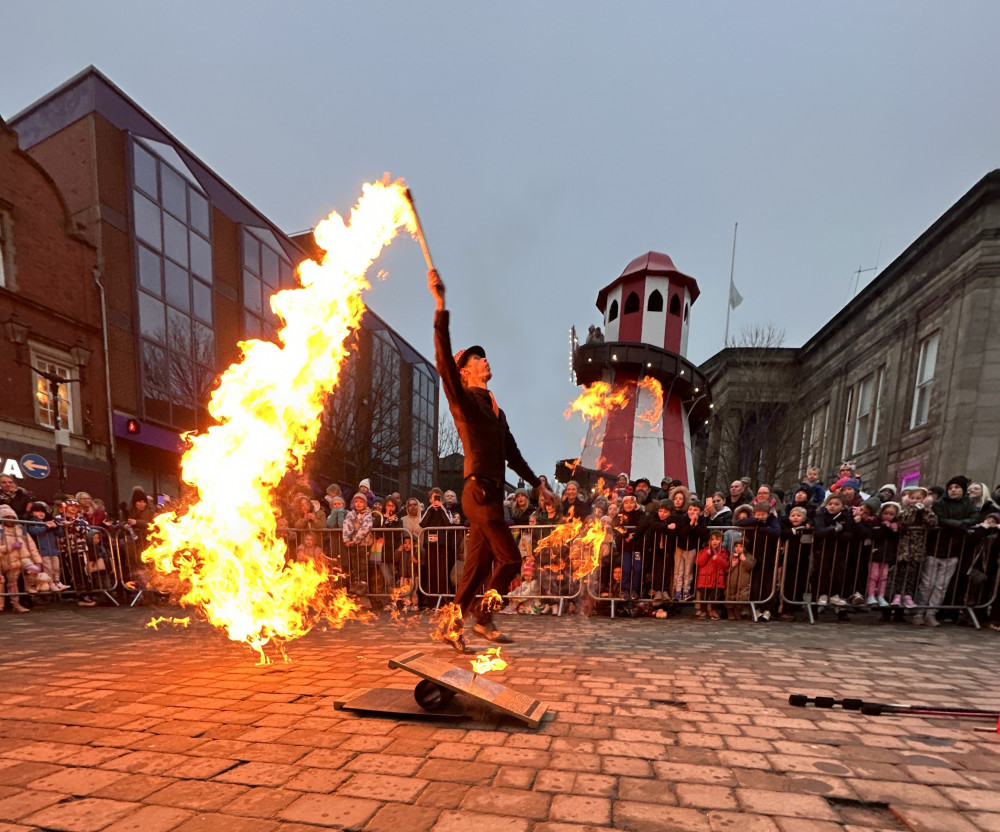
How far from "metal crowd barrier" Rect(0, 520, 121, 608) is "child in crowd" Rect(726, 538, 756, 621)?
10.4 metres

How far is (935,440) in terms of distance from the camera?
1619cm

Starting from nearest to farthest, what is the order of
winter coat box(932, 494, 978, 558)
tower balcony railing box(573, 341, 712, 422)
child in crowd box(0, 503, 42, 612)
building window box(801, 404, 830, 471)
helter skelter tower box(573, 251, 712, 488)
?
winter coat box(932, 494, 978, 558) → child in crowd box(0, 503, 42, 612) → tower balcony railing box(573, 341, 712, 422) → helter skelter tower box(573, 251, 712, 488) → building window box(801, 404, 830, 471)

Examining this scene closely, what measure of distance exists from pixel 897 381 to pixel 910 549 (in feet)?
48.5

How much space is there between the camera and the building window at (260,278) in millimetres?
24734

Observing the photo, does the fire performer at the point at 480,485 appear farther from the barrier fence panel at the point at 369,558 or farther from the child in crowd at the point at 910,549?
the child in crowd at the point at 910,549

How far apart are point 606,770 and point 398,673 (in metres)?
2.17

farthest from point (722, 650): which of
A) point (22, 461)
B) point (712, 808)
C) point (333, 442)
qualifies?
point (22, 461)

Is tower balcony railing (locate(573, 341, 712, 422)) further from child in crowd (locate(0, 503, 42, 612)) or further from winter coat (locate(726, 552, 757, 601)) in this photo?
child in crowd (locate(0, 503, 42, 612))

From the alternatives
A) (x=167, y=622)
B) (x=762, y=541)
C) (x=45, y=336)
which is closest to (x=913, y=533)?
(x=762, y=541)

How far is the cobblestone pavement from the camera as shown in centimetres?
202

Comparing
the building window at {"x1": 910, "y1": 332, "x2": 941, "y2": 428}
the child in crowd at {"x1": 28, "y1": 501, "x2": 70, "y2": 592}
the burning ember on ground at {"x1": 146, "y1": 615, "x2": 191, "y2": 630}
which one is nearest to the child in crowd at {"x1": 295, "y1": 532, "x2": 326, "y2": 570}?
the burning ember on ground at {"x1": 146, "y1": 615, "x2": 191, "y2": 630}

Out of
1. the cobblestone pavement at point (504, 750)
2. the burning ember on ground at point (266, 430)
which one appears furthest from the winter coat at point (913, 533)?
the burning ember on ground at point (266, 430)

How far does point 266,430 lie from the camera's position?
5164 millimetres

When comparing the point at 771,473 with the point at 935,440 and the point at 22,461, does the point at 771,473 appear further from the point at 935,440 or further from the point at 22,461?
the point at 22,461
